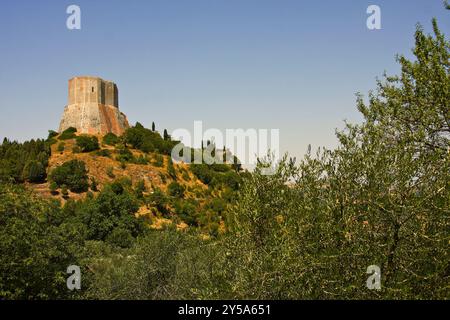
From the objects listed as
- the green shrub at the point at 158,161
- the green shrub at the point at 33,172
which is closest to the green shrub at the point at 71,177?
the green shrub at the point at 33,172

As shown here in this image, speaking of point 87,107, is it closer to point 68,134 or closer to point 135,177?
point 68,134

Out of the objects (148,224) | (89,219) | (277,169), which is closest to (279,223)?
(277,169)

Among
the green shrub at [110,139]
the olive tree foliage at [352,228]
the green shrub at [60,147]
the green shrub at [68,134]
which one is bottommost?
the olive tree foliage at [352,228]

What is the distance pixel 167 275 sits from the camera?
Answer: 23.4 m

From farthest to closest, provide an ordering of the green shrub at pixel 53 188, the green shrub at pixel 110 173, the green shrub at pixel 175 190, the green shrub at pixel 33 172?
the green shrub at pixel 175 190 < the green shrub at pixel 110 173 < the green shrub at pixel 33 172 < the green shrub at pixel 53 188

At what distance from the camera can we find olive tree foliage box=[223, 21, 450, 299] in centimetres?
1002

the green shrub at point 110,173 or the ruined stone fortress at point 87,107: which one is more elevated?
the ruined stone fortress at point 87,107

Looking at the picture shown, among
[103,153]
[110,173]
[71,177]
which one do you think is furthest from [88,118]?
[71,177]

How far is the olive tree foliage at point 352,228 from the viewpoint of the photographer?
32.9 ft

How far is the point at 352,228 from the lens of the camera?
1041cm

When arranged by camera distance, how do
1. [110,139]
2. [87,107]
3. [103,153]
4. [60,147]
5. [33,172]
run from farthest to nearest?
[87,107] < [110,139] < [60,147] < [103,153] < [33,172]

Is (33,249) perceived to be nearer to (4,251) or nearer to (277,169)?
(4,251)

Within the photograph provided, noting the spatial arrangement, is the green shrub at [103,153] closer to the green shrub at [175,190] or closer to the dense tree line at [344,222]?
the green shrub at [175,190]
